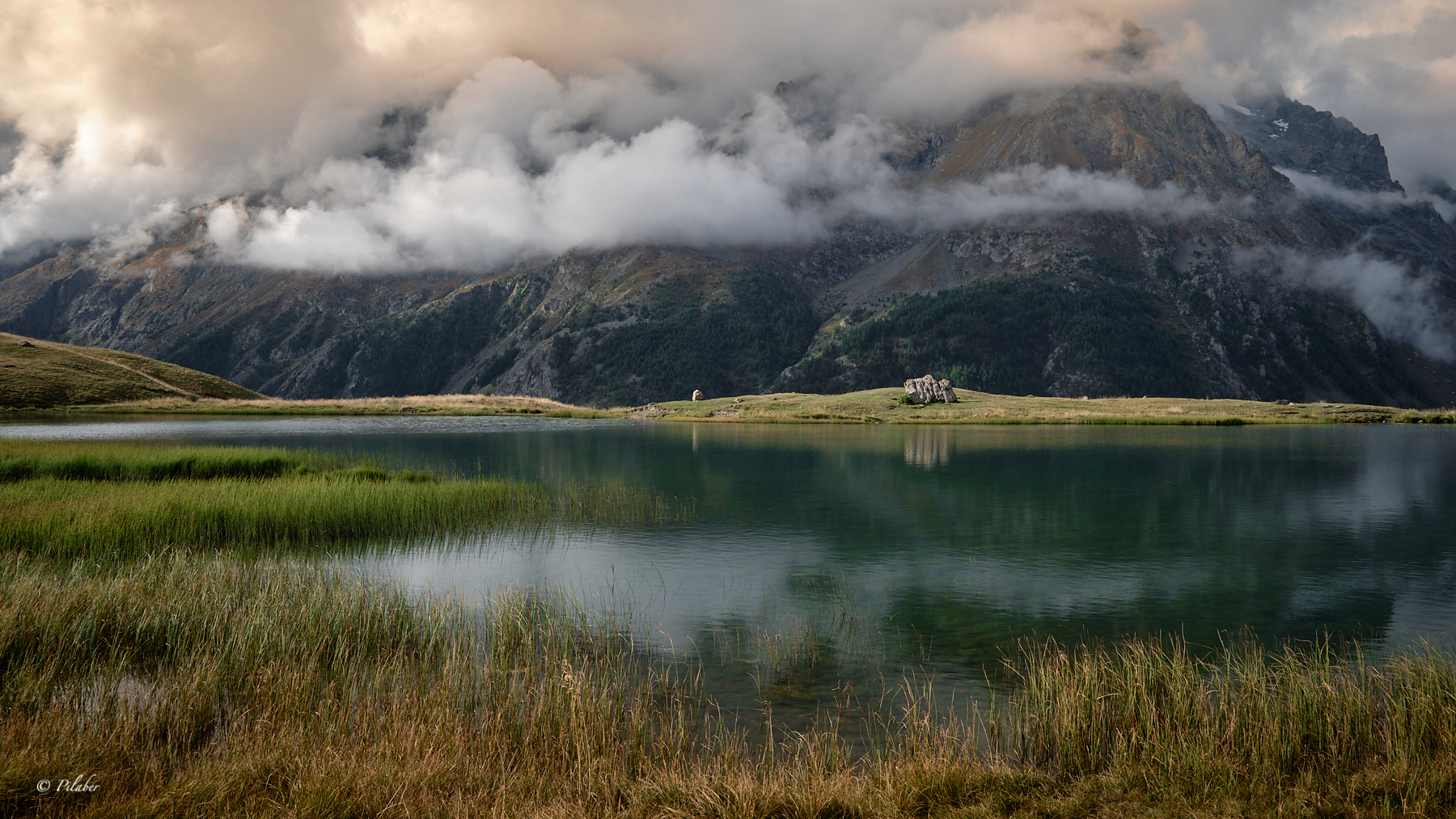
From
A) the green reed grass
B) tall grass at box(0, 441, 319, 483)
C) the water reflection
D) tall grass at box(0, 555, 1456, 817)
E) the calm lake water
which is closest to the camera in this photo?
tall grass at box(0, 555, 1456, 817)

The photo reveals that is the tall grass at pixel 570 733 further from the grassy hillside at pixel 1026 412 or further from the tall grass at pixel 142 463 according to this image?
the grassy hillside at pixel 1026 412

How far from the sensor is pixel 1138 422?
11906cm

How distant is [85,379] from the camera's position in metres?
141

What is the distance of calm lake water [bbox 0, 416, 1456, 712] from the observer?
64.4 feet

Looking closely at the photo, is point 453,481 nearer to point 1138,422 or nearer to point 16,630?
point 16,630

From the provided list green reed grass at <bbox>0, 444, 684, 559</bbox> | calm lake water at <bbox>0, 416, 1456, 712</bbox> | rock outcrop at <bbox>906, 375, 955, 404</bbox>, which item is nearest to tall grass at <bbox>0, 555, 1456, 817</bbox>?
calm lake water at <bbox>0, 416, 1456, 712</bbox>

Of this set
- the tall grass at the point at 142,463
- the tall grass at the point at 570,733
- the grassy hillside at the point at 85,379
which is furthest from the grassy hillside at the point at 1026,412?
the tall grass at the point at 570,733

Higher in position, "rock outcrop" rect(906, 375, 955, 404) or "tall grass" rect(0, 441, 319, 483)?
"rock outcrop" rect(906, 375, 955, 404)

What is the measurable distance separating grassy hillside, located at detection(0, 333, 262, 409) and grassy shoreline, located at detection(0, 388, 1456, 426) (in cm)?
553

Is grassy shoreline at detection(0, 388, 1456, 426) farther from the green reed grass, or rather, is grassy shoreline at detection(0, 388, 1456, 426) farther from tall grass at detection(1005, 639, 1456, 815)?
tall grass at detection(1005, 639, 1456, 815)

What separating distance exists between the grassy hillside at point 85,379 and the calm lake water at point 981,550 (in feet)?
256

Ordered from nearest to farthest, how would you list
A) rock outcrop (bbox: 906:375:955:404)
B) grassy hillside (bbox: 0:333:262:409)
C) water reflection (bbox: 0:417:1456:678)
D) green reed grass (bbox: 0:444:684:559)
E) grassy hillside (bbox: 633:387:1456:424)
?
water reflection (bbox: 0:417:1456:678)
green reed grass (bbox: 0:444:684:559)
grassy hillside (bbox: 633:387:1456:424)
grassy hillside (bbox: 0:333:262:409)
rock outcrop (bbox: 906:375:955:404)

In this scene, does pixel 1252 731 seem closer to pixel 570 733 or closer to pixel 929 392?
pixel 570 733

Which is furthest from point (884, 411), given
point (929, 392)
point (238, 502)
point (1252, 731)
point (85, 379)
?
point (85, 379)
